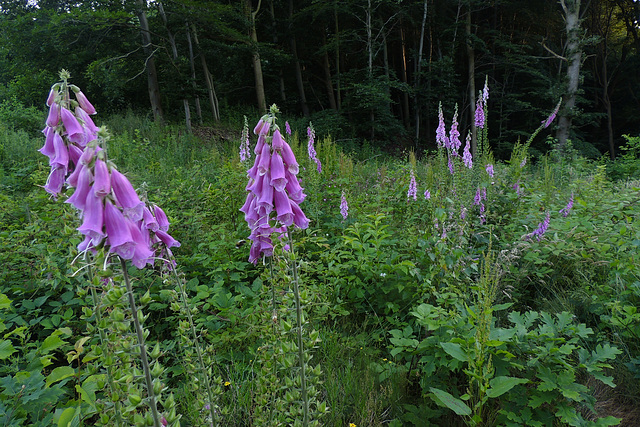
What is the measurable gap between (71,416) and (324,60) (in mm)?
20233

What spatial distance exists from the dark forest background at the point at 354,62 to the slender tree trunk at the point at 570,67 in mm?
292

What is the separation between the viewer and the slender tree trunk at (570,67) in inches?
463

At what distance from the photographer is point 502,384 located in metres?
1.62

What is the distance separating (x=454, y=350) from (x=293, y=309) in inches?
37.5

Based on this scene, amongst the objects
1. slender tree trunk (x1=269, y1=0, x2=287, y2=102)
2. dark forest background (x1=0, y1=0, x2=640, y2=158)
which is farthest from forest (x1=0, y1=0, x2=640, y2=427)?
slender tree trunk (x1=269, y1=0, x2=287, y2=102)

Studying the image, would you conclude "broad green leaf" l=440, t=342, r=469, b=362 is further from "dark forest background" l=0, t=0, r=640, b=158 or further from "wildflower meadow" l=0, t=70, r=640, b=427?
"dark forest background" l=0, t=0, r=640, b=158

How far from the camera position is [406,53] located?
829 inches

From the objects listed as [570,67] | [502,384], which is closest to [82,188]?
[502,384]

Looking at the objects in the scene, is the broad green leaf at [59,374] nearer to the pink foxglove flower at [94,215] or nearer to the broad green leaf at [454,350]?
the pink foxglove flower at [94,215]

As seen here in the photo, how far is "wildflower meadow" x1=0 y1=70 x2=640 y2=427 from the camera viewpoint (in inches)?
45.6

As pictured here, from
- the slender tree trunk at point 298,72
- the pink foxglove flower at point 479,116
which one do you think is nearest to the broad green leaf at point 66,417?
the pink foxglove flower at point 479,116

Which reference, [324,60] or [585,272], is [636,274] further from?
[324,60]

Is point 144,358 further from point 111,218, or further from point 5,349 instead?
point 5,349

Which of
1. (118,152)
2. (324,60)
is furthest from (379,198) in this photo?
(324,60)
